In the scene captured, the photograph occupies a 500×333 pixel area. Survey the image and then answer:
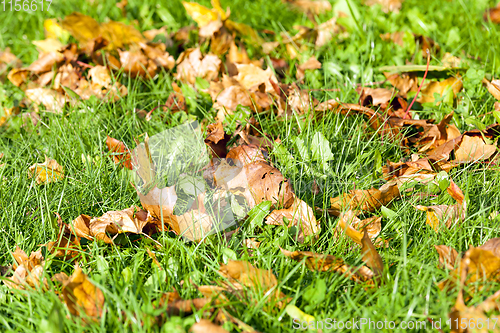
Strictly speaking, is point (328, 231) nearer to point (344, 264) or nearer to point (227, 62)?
A: point (344, 264)

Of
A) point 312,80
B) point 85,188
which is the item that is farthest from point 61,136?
point 312,80

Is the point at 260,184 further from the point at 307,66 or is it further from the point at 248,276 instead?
the point at 307,66

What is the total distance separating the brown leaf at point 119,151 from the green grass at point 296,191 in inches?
1.7

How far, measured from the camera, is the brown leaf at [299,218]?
5.07ft

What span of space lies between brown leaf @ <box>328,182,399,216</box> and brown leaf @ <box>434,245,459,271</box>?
0.31 meters

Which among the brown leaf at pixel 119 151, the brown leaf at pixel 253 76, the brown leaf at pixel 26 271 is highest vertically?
the brown leaf at pixel 253 76

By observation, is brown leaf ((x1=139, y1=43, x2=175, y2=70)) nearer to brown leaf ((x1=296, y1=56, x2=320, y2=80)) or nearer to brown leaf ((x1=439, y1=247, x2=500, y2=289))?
brown leaf ((x1=296, y1=56, x2=320, y2=80))

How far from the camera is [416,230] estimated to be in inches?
60.9

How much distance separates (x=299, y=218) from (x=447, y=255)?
0.50 metres

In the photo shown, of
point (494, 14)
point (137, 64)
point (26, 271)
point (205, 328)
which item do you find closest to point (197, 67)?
point (137, 64)

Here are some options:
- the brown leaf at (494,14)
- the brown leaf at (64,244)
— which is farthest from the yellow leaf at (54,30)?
the brown leaf at (494,14)

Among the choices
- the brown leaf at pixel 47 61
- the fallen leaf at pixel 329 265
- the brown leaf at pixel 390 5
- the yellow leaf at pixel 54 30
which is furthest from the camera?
the brown leaf at pixel 390 5

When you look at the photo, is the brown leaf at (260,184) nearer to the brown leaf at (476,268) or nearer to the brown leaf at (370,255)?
the brown leaf at (370,255)

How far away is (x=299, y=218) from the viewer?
1531 mm
